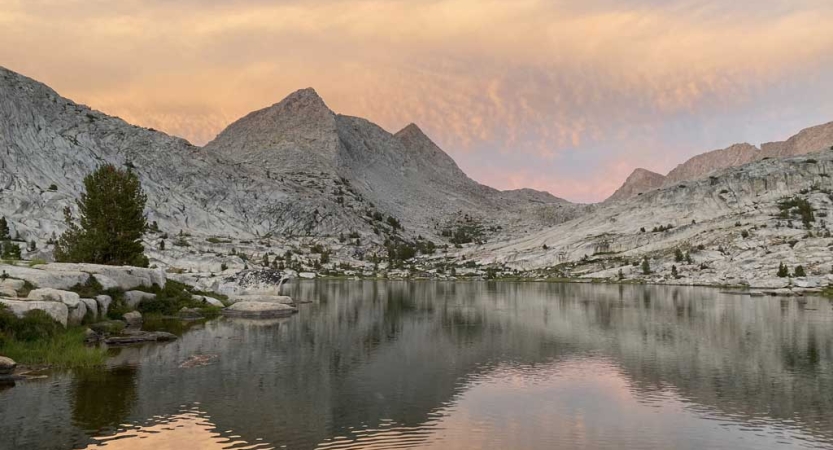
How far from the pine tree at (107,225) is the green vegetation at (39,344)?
35598 millimetres

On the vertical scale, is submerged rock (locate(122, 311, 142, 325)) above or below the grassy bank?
above

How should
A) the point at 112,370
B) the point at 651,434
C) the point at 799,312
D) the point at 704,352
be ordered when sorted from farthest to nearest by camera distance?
the point at 799,312
the point at 704,352
the point at 112,370
the point at 651,434

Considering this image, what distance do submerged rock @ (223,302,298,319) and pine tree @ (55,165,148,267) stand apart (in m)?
14.8

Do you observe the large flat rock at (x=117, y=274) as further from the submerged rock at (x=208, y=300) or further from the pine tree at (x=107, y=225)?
the pine tree at (x=107, y=225)

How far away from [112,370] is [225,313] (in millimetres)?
42252

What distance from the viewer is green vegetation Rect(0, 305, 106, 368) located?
1665 inches

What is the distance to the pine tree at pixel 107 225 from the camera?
7862 centimetres

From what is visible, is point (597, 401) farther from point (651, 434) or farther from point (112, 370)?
point (112, 370)

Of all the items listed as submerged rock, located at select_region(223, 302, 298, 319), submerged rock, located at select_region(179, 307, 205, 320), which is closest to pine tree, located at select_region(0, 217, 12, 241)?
submerged rock, located at select_region(223, 302, 298, 319)

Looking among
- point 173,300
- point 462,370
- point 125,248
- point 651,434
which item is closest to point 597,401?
point 651,434

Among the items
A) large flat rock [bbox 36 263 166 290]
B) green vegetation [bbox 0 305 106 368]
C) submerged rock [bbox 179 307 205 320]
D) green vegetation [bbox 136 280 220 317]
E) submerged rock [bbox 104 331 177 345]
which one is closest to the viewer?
green vegetation [bbox 0 305 106 368]

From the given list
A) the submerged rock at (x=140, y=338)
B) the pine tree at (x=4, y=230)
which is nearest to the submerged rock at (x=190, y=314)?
the submerged rock at (x=140, y=338)

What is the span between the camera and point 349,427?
1191 inches

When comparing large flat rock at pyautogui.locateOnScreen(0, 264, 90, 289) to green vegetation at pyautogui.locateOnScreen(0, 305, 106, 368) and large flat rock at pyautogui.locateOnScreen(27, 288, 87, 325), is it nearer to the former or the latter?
large flat rock at pyautogui.locateOnScreen(27, 288, 87, 325)
